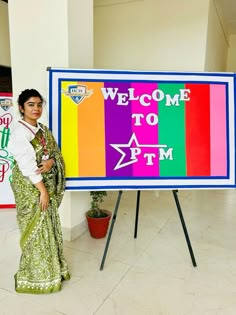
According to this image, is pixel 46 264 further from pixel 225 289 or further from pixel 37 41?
pixel 37 41

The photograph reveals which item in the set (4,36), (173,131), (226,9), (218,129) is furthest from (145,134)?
(226,9)

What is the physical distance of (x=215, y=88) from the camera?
6.13 feet

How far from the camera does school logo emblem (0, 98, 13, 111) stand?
2869 mm

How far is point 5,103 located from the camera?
2.88 m

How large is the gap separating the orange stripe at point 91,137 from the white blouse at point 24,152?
1.27 feet

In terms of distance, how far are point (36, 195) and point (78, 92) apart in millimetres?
718

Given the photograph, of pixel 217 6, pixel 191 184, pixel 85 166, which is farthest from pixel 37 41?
pixel 217 6

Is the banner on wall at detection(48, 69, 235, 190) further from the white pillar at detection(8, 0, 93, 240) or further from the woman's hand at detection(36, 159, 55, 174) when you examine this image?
the white pillar at detection(8, 0, 93, 240)

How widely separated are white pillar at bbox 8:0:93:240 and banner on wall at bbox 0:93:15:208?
1.62 feet

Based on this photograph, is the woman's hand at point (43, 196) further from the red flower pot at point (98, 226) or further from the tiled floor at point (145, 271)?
the red flower pot at point (98, 226)

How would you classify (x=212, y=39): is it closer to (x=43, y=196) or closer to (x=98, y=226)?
(x=98, y=226)

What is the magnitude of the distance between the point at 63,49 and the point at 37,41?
9.8 inches

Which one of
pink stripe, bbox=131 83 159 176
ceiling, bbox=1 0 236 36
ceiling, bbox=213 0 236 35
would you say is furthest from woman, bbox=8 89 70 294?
ceiling, bbox=213 0 236 35

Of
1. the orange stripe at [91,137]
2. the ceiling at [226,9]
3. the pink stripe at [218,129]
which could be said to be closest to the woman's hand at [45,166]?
the orange stripe at [91,137]
